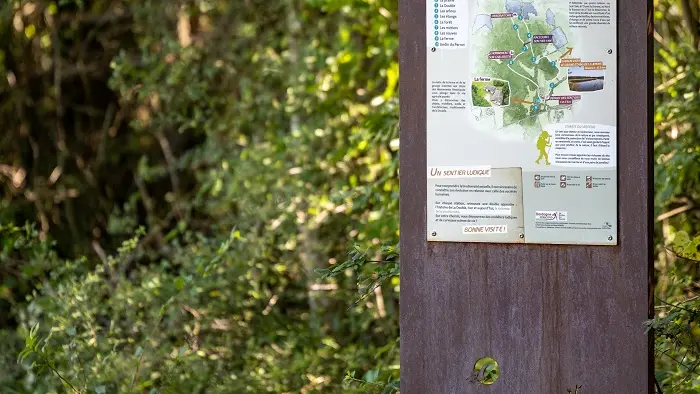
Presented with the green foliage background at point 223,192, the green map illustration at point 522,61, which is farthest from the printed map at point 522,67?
the green foliage background at point 223,192

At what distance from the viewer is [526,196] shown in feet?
8.42

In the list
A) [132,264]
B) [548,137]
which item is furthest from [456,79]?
[132,264]

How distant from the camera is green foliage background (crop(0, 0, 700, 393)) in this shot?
13.2 feet

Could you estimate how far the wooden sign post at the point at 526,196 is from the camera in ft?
8.23

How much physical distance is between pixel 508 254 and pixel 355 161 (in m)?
2.68

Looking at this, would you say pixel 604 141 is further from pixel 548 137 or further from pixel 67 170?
pixel 67 170

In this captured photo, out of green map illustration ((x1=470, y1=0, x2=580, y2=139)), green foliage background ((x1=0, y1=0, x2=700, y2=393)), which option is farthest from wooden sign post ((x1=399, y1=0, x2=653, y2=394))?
green foliage background ((x1=0, y1=0, x2=700, y2=393))

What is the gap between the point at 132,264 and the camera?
607 cm

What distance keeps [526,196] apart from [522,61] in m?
0.38

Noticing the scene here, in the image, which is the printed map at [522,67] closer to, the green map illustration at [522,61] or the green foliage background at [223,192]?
the green map illustration at [522,61]

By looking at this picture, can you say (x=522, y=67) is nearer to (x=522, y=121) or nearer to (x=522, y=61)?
(x=522, y=61)

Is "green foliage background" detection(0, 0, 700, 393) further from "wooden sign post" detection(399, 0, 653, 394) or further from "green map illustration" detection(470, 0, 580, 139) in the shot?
"green map illustration" detection(470, 0, 580, 139)

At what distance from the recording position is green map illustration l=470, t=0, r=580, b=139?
256cm

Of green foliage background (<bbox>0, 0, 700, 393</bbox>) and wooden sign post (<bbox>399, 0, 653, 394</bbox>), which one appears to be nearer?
wooden sign post (<bbox>399, 0, 653, 394</bbox>)
